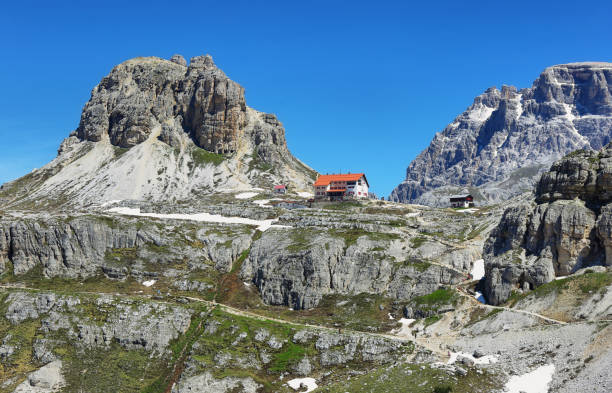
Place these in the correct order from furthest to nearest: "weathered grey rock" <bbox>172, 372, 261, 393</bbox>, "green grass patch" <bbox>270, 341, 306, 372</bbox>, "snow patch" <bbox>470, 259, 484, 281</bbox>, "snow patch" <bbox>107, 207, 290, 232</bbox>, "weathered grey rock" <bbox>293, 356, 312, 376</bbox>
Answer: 1. "snow patch" <bbox>107, 207, 290, 232</bbox>
2. "snow patch" <bbox>470, 259, 484, 281</bbox>
3. "green grass patch" <bbox>270, 341, 306, 372</bbox>
4. "weathered grey rock" <bbox>293, 356, 312, 376</bbox>
5. "weathered grey rock" <bbox>172, 372, 261, 393</bbox>

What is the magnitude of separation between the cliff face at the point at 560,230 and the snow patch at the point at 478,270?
3784 mm

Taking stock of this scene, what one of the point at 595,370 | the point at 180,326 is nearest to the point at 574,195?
the point at 595,370

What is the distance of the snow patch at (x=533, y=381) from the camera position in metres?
58.5

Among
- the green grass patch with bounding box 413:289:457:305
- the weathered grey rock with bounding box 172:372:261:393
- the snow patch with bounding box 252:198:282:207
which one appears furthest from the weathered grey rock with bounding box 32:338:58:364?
the snow patch with bounding box 252:198:282:207

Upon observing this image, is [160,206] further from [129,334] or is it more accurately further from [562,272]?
[562,272]

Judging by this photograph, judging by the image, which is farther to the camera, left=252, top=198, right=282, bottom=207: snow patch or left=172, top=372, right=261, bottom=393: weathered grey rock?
left=252, top=198, right=282, bottom=207: snow patch

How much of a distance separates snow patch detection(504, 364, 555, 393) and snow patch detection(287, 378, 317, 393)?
29229 mm

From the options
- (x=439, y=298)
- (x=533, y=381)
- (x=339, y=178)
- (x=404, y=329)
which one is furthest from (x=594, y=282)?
(x=339, y=178)

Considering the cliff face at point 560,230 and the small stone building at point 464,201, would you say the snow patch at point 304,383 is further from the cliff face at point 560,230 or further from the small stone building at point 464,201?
the small stone building at point 464,201

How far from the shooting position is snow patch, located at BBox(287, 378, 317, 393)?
251ft

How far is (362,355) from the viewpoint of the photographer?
8025 cm

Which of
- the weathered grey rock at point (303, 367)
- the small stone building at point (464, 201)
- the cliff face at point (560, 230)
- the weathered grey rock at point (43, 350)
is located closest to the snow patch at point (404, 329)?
the cliff face at point (560, 230)

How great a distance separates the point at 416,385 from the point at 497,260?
37738 millimetres

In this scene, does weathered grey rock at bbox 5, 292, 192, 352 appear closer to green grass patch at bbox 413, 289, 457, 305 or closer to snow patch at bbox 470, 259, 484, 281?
green grass patch at bbox 413, 289, 457, 305
